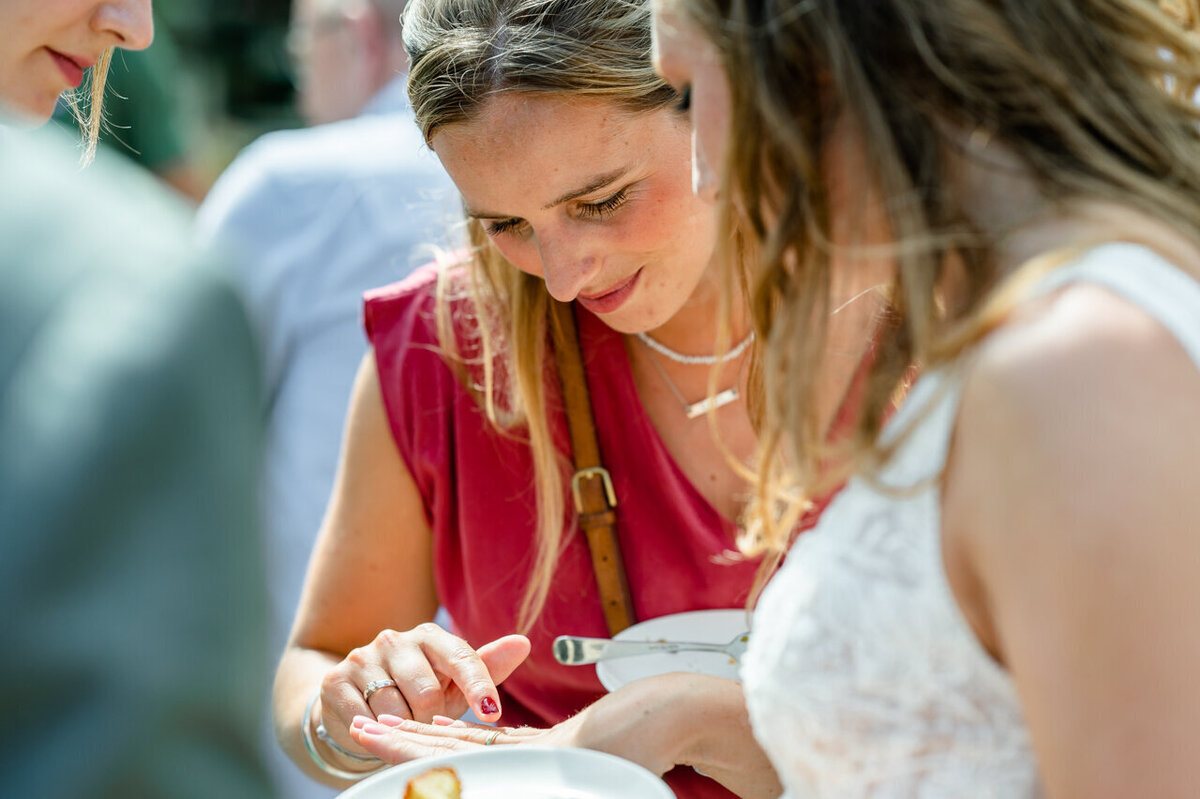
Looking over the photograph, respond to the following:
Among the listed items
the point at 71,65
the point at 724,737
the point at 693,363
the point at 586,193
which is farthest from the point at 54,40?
the point at 724,737

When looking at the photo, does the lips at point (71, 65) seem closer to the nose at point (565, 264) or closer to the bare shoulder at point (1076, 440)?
the nose at point (565, 264)

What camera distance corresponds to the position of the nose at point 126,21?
1984 mm

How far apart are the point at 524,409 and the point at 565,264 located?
323 millimetres

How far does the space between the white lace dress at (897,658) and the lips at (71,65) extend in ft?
4.61

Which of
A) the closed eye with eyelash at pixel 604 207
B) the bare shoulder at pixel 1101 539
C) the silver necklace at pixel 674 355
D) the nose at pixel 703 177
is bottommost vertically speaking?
the silver necklace at pixel 674 355

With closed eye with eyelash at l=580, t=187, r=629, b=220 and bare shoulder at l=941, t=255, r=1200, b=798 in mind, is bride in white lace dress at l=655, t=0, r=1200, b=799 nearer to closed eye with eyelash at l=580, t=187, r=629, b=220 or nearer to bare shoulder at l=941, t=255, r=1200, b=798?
bare shoulder at l=941, t=255, r=1200, b=798

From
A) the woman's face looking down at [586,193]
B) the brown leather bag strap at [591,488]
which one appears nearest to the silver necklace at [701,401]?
the brown leather bag strap at [591,488]

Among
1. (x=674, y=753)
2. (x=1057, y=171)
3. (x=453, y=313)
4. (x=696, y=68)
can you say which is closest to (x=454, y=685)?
(x=674, y=753)

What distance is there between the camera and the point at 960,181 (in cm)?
119

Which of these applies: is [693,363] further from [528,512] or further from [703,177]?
[703,177]

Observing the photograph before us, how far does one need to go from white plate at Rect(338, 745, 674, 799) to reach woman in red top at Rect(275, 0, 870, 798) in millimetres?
183

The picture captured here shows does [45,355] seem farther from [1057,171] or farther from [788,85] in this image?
[1057,171]

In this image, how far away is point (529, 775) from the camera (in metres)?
1.45

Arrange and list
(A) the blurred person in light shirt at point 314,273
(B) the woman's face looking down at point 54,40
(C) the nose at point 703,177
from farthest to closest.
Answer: (A) the blurred person in light shirt at point 314,273
(B) the woman's face looking down at point 54,40
(C) the nose at point 703,177
